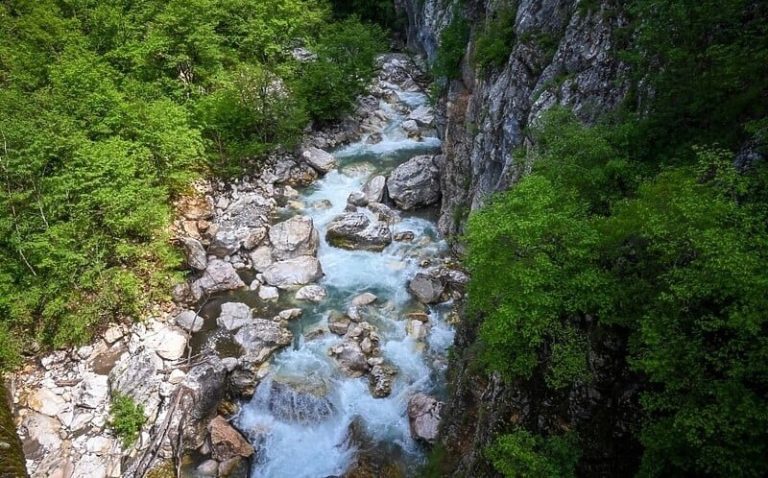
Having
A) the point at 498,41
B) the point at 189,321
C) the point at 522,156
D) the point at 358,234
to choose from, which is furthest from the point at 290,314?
the point at 498,41

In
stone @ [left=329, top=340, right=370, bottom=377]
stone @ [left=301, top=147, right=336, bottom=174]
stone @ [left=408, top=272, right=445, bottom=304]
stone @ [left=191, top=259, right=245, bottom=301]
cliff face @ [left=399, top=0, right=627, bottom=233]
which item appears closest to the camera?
cliff face @ [left=399, top=0, right=627, bottom=233]

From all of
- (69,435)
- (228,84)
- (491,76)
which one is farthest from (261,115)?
(69,435)

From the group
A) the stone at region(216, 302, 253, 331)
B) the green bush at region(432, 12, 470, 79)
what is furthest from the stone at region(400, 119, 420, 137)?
the stone at region(216, 302, 253, 331)

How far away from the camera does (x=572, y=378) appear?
596 cm

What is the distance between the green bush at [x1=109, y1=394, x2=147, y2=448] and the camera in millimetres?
10984

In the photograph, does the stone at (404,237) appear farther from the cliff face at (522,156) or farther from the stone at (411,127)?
the stone at (411,127)

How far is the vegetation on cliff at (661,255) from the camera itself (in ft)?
14.1

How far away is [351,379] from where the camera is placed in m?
12.5

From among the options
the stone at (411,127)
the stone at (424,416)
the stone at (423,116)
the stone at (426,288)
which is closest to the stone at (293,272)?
the stone at (426,288)

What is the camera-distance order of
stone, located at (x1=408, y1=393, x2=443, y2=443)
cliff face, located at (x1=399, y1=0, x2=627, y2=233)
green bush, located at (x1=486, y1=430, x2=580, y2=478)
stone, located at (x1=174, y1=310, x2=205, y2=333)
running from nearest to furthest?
green bush, located at (x1=486, y1=430, x2=580, y2=478) < cliff face, located at (x1=399, y1=0, x2=627, y2=233) < stone, located at (x1=408, y1=393, x2=443, y2=443) < stone, located at (x1=174, y1=310, x2=205, y2=333)

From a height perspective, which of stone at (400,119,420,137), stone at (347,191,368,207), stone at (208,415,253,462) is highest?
stone at (400,119,420,137)

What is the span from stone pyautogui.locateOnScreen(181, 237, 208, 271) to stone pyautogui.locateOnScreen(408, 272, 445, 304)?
24.6ft

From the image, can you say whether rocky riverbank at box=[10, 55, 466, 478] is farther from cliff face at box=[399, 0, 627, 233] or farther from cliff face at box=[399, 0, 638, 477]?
cliff face at box=[399, 0, 627, 233]

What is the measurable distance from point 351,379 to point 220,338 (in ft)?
14.5
